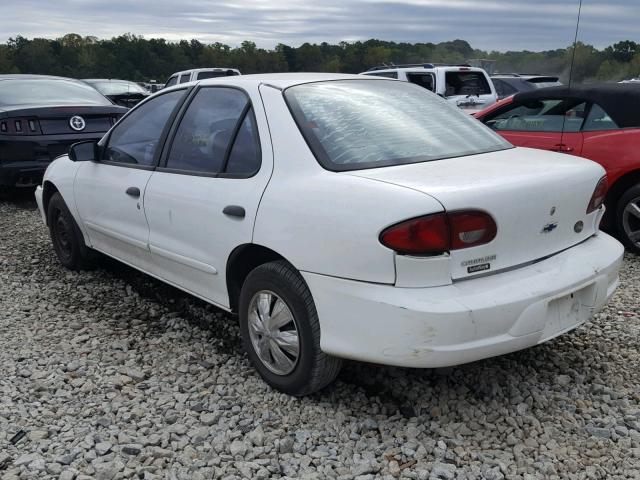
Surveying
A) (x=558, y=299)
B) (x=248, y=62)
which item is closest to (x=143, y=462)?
(x=558, y=299)

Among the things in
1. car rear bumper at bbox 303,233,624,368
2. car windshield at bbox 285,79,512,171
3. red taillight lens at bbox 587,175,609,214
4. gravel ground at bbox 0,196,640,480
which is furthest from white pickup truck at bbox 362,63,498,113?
car rear bumper at bbox 303,233,624,368

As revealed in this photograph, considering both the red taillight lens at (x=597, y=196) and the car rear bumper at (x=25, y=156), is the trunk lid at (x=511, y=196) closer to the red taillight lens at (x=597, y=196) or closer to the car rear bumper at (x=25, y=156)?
the red taillight lens at (x=597, y=196)

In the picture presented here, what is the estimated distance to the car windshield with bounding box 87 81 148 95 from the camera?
1559 centimetres

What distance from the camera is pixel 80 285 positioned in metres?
4.86

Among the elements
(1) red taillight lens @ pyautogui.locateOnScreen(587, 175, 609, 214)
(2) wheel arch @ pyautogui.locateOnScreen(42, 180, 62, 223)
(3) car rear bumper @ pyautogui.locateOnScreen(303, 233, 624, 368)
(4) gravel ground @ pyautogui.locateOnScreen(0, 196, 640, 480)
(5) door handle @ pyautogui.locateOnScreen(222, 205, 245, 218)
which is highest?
(1) red taillight lens @ pyautogui.locateOnScreen(587, 175, 609, 214)

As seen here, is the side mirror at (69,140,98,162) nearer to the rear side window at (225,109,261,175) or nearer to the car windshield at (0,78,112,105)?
the rear side window at (225,109,261,175)

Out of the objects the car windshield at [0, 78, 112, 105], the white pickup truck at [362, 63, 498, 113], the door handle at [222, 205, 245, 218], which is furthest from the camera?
the white pickup truck at [362, 63, 498, 113]

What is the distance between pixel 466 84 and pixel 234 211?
10.5 meters

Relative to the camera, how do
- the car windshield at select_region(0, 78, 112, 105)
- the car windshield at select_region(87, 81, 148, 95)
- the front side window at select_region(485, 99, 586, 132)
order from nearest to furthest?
the front side window at select_region(485, 99, 586, 132) < the car windshield at select_region(0, 78, 112, 105) < the car windshield at select_region(87, 81, 148, 95)

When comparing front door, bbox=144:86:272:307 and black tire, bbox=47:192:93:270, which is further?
black tire, bbox=47:192:93:270

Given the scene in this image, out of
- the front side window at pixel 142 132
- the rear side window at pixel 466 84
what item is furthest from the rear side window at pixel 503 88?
the front side window at pixel 142 132

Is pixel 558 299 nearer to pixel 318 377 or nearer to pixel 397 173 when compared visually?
pixel 397 173

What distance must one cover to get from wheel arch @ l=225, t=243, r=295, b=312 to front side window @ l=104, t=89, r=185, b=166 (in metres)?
1.04

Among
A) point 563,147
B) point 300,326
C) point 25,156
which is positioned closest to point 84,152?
point 300,326
